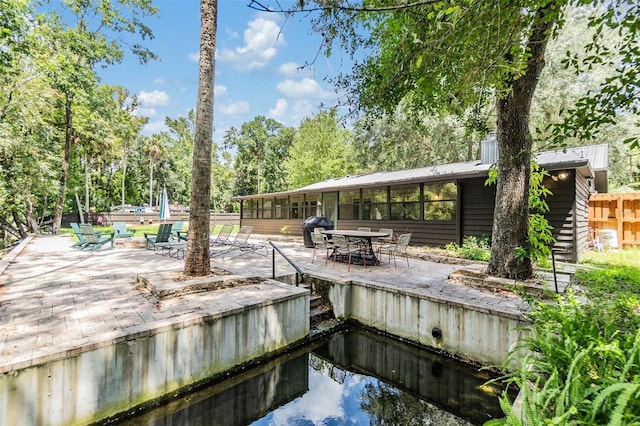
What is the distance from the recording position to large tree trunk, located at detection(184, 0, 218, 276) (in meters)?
4.69

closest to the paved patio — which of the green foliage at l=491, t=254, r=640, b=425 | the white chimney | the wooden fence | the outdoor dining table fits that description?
the outdoor dining table

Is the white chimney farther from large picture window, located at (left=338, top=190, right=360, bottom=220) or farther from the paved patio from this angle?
the paved patio

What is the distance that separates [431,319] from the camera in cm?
452

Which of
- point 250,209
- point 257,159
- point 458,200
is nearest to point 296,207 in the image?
point 250,209

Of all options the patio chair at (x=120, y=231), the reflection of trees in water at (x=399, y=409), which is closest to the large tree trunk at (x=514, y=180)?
the reflection of trees in water at (x=399, y=409)

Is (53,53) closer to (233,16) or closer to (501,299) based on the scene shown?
(233,16)

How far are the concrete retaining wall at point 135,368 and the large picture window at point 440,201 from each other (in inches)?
290

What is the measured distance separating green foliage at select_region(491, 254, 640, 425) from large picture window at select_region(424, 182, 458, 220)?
6986 mm

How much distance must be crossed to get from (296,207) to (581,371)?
1405 cm

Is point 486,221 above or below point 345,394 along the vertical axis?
above

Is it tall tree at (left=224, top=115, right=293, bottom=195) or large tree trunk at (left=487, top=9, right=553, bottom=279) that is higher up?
tall tree at (left=224, top=115, right=293, bottom=195)

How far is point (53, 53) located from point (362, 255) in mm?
14550

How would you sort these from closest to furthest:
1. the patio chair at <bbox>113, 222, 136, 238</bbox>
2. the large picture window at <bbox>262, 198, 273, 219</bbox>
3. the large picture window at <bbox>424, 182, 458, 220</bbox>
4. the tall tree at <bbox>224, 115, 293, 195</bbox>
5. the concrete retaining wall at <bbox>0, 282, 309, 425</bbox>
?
the concrete retaining wall at <bbox>0, 282, 309, 425</bbox> < the large picture window at <bbox>424, 182, 458, 220</bbox> < the patio chair at <bbox>113, 222, 136, 238</bbox> < the large picture window at <bbox>262, 198, 273, 219</bbox> < the tall tree at <bbox>224, 115, 293, 195</bbox>

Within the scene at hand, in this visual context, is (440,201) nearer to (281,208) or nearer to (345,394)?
(345,394)
